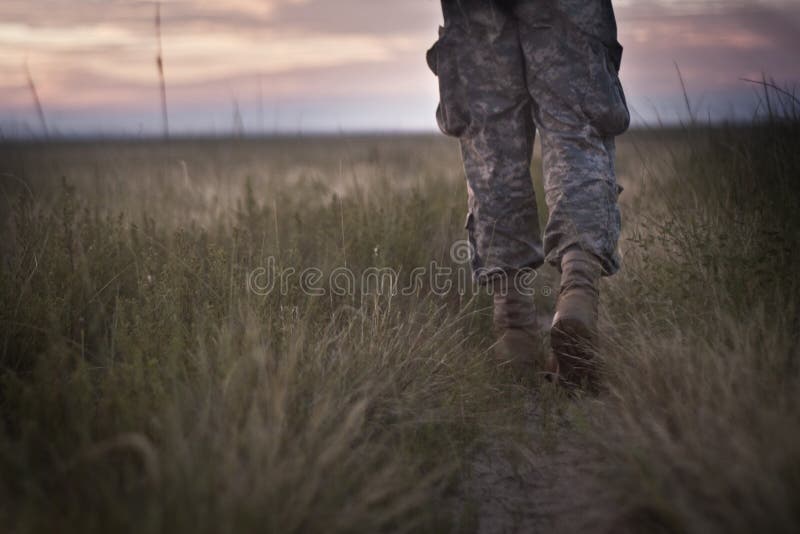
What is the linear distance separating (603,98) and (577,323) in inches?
28.4

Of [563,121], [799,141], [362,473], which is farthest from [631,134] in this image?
[362,473]

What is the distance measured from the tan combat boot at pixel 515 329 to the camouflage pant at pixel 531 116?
107 mm

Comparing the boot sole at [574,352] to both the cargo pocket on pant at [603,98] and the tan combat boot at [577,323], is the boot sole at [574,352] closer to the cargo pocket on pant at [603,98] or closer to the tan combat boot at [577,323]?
the tan combat boot at [577,323]

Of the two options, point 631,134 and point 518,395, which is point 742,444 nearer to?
point 518,395

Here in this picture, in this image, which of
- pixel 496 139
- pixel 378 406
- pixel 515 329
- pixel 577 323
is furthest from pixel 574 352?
pixel 496 139

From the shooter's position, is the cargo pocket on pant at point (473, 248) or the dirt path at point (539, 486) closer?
the dirt path at point (539, 486)

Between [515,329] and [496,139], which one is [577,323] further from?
[496,139]

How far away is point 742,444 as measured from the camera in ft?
3.95

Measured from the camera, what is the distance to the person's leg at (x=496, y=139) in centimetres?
218

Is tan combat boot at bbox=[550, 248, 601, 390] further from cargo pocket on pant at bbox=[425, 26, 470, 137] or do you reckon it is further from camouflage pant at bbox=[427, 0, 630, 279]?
cargo pocket on pant at bbox=[425, 26, 470, 137]

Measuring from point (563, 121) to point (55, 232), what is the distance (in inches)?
79.0

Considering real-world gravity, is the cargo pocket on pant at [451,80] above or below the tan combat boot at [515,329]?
above

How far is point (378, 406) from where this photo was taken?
5.53 ft

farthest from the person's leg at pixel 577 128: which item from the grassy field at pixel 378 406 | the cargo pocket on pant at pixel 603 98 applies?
the grassy field at pixel 378 406
